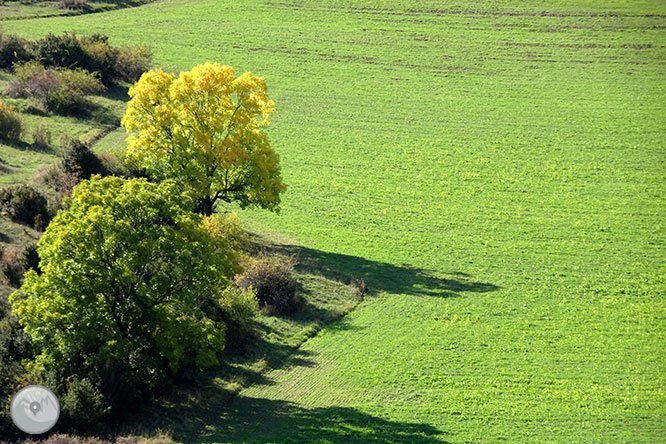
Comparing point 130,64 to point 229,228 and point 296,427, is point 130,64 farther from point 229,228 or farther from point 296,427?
point 296,427

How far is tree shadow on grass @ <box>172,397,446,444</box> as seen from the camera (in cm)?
3638

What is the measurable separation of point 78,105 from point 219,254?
39.5m

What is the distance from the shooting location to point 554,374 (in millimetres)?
43781

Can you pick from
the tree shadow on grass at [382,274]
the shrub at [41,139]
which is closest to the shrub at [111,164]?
the shrub at [41,139]

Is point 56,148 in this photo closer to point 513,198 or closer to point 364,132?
point 364,132

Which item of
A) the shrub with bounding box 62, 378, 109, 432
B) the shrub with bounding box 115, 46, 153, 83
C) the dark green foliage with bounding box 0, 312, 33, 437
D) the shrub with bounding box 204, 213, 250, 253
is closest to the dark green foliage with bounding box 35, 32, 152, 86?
the shrub with bounding box 115, 46, 153, 83

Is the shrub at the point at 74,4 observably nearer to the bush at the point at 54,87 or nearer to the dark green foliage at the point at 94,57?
the dark green foliage at the point at 94,57

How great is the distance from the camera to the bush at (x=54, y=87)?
72625mm

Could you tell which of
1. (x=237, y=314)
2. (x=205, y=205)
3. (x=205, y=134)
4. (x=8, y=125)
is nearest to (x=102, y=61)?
(x=8, y=125)

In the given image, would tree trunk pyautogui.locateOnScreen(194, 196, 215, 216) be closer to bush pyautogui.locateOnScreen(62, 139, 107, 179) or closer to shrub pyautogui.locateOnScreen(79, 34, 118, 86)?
bush pyautogui.locateOnScreen(62, 139, 107, 179)

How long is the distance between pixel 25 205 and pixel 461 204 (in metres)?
32.2

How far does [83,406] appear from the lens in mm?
34938

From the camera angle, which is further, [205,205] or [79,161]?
[79,161]

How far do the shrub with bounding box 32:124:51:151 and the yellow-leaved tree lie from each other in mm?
13650
